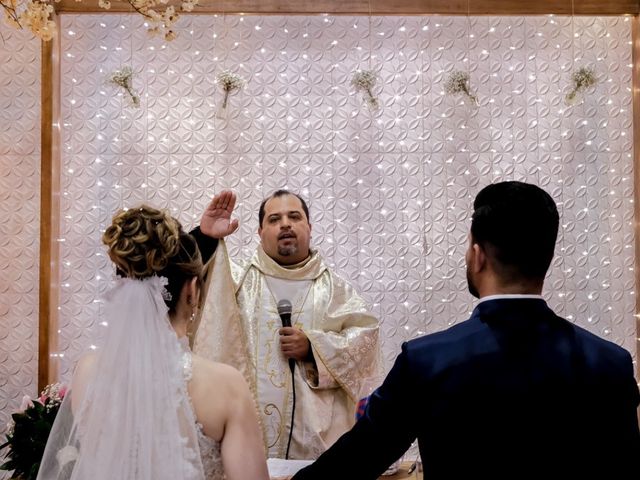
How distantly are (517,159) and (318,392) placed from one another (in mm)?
2260

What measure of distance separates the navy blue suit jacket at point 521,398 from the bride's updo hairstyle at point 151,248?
2.37 ft

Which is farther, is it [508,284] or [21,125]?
[21,125]

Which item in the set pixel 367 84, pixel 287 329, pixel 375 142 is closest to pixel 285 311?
pixel 287 329

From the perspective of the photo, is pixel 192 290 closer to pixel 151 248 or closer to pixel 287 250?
pixel 151 248

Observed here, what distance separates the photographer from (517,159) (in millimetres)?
5188

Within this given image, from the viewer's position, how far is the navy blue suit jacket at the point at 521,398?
179 cm

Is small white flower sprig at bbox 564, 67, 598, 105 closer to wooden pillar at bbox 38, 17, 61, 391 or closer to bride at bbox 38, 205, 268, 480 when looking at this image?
wooden pillar at bbox 38, 17, 61, 391

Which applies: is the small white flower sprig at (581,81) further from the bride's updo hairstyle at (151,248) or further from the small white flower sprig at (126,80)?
the bride's updo hairstyle at (151,248)

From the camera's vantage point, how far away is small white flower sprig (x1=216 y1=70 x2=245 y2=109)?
195 inches

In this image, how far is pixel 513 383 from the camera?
1.80m

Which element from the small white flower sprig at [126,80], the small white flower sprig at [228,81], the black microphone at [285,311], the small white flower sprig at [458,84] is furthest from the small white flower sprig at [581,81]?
the small white flower sprig at [126,80]

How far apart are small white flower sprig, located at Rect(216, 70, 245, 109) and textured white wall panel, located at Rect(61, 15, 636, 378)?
0.39ft

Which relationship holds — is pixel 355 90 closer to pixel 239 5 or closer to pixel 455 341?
pixel 239 5

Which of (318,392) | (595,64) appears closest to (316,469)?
(318,392)
